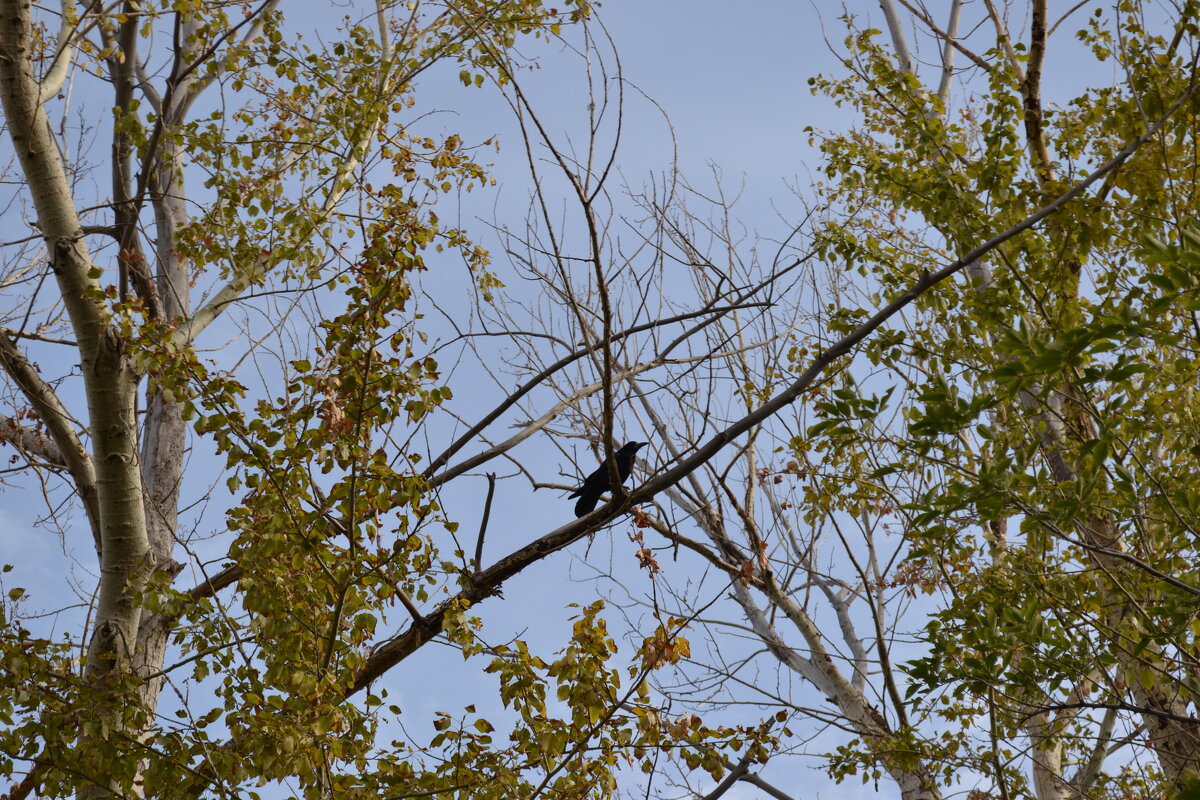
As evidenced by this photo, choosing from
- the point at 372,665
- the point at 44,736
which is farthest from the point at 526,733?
the point at 44,736

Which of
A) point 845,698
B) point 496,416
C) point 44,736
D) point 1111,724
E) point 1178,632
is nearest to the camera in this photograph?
point 1178,632

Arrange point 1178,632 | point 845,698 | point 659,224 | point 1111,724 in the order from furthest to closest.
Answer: point 845,698, point 1111,724, point 659,224, point 1178,632

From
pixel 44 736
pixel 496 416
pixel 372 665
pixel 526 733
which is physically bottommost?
pixel 526 733

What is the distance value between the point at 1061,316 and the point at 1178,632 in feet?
4.61

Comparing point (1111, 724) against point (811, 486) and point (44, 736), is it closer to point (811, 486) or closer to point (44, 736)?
point (811, 486)

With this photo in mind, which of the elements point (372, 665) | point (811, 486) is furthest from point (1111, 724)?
point (372, 665)

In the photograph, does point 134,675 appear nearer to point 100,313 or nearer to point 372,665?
point 372,665

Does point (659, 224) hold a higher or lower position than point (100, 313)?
higher

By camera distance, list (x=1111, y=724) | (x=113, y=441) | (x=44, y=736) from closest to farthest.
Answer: (x=44, y=736) → (x=113, y=441) → (x=1111, y=724)

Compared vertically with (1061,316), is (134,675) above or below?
below

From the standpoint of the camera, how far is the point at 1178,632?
2.84 meters

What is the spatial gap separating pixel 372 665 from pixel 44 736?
1.12 m

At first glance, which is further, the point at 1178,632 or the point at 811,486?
the point at 811,486

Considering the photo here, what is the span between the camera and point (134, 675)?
3207mm
